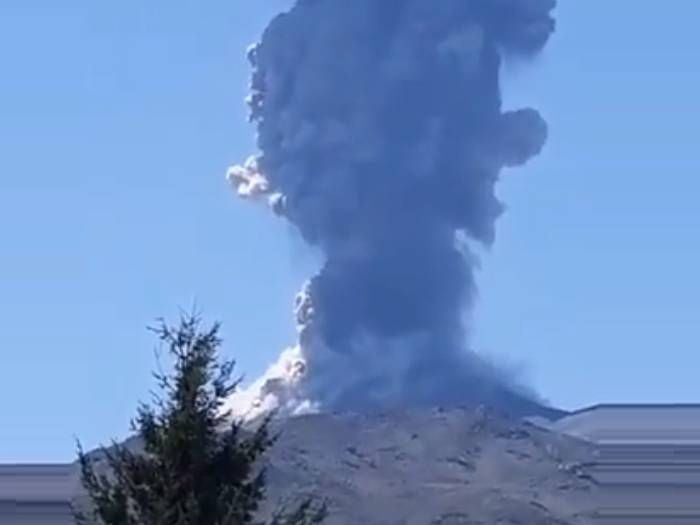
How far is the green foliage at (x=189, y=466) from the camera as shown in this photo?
53.3 ft

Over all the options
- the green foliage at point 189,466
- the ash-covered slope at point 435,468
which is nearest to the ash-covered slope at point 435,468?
the ash-covered slope at point 435,468

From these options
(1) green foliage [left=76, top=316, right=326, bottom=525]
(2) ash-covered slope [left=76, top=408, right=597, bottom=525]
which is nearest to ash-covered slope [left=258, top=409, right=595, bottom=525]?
(2) ash-covered slope [left=76, top=408, right=597, bottom=525]

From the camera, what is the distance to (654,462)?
23094mm

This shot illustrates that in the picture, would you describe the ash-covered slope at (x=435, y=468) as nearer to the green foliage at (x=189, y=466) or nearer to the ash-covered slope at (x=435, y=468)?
the ash-covered slope at (x=435, y=468)

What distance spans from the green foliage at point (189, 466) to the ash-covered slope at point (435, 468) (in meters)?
55.7

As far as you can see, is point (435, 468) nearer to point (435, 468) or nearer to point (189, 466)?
point (435, 468)

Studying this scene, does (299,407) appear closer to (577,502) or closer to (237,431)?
(577,502)

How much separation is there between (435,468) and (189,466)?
227 feet

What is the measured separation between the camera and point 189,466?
16.5 m

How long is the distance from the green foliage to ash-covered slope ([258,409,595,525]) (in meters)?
55.7

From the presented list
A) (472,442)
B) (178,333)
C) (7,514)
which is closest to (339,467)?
(472,442)

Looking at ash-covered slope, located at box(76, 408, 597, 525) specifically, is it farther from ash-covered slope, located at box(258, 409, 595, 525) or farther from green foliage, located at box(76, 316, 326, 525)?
green foliage, located at box(76, 316, 326, 525)

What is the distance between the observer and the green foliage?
16250 millimetres

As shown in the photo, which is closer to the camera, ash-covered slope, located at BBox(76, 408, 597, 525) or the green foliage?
the green foliage
